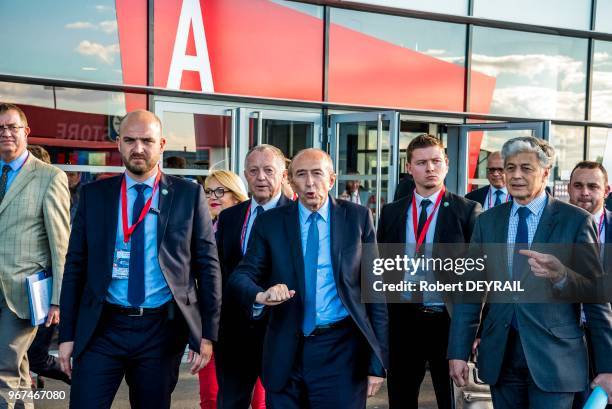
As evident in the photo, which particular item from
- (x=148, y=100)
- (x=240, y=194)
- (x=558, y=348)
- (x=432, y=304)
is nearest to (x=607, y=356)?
(x=558, y=348)

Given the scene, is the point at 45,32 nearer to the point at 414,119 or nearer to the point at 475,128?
the point at 414,119

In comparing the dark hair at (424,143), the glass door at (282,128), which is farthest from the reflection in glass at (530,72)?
the dark hair at (424,143)

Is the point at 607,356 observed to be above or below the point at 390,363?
above

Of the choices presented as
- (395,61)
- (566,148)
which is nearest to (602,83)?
(566,148)

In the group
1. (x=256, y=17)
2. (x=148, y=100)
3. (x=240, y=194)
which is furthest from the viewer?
(x=256, y=17)

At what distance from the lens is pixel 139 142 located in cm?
369

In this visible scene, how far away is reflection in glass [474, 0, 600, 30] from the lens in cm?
970

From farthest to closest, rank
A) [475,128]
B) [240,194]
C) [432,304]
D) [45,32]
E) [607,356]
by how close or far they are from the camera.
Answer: [475,128] → [45,32] → [240,194] → [432,304] → [607,356]

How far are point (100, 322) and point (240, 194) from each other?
1914mm

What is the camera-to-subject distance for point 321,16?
8.86 metres

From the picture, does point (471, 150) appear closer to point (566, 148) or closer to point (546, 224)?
point (566, 148)

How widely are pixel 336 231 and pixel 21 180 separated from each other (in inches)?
85.9

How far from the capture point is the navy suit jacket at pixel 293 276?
3.50 metres

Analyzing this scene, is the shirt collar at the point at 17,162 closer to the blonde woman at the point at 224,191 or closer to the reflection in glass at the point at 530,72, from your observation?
the blonde woman at the point at 224,191
